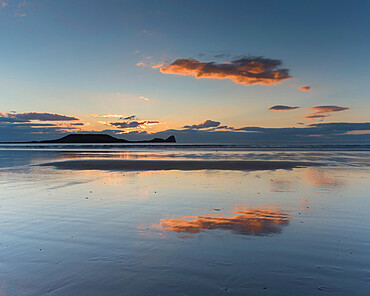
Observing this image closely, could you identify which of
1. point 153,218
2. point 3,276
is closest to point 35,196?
point 153,218

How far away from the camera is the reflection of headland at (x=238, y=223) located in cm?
819

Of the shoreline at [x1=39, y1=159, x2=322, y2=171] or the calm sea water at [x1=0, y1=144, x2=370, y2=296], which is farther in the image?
the shoreline at [x1=39, y1=159, x2=322, y2=171]

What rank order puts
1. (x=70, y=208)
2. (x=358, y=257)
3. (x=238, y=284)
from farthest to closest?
(x=70, y=208)
(x=358, y=257)
(x=238, y=284)

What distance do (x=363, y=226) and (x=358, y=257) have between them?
2.83 metres

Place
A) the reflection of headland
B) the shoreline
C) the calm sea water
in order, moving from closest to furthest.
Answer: the calm sea water → the reflection of headland → the shoreline

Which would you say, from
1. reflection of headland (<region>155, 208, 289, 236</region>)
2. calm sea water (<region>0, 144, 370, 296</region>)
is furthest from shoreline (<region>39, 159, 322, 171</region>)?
reflection of headland (<region>155, 208, 289, 236</region>)

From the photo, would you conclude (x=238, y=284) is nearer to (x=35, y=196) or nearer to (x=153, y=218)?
(x=153, y=218)

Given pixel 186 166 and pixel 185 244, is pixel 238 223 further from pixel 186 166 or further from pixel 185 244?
pixel 186 166

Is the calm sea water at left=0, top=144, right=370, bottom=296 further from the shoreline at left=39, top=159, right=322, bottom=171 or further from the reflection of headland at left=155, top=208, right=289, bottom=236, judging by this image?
the shoreline at left=39, top=159, right=322, bottom=171

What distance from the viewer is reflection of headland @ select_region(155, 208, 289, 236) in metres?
8.19

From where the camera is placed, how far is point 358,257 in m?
6.23

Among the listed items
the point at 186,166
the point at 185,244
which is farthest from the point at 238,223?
the point at 186,166

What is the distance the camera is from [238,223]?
8.87m

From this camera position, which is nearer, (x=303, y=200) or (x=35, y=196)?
(x=303, y=200)
